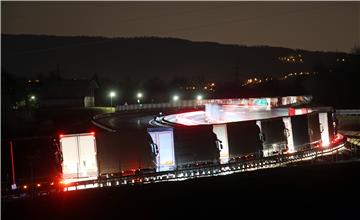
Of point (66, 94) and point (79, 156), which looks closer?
point (79, 156)

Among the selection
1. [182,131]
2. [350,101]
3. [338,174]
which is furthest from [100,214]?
[350,101]

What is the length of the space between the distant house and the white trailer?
3920cm

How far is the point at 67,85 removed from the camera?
5656cm

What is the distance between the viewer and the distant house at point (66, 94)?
55.3m

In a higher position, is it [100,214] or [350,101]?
[350,101]

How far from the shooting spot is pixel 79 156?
53.6 feet

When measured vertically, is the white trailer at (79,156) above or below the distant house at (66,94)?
below

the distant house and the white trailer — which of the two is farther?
the distant house

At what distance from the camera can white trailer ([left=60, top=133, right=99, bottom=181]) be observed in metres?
16.2

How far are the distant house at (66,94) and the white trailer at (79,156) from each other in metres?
39.2

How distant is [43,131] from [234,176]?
19.1 meters

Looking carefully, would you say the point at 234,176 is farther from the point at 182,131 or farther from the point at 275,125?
the point at 275,125

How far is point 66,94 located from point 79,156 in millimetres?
40625

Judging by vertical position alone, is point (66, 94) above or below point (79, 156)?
above
